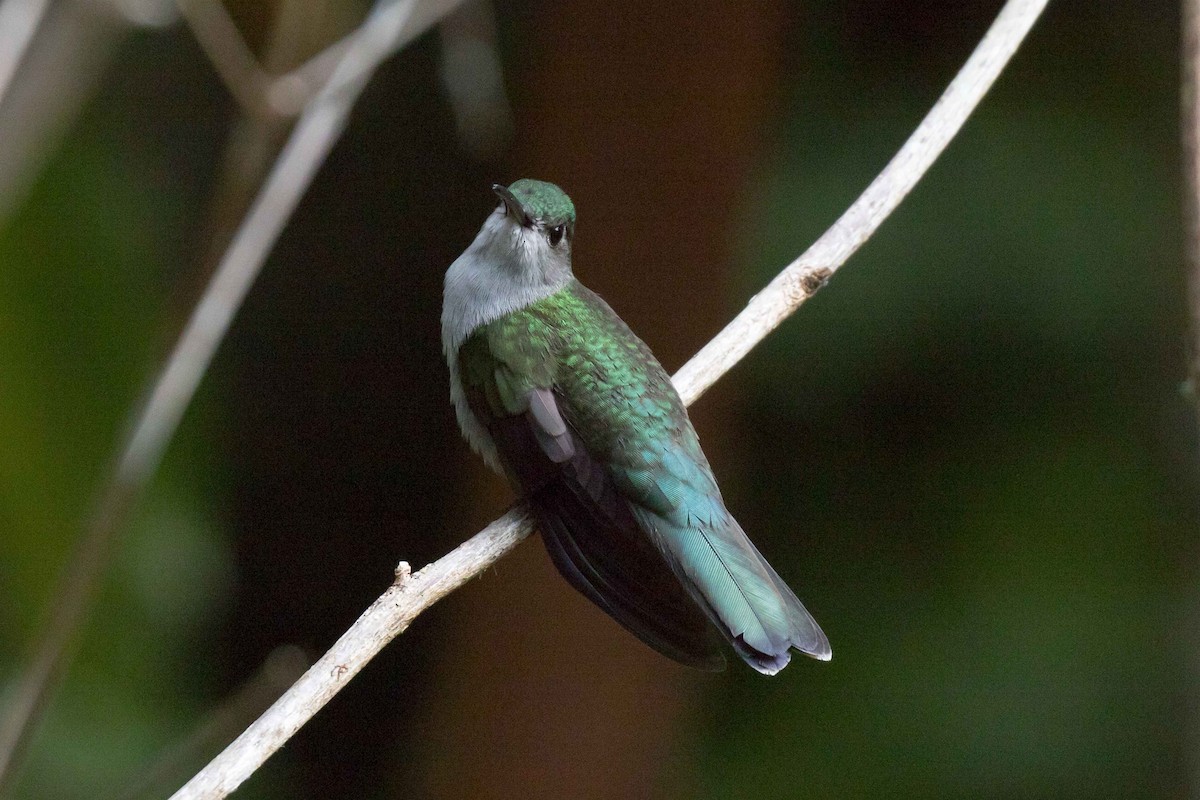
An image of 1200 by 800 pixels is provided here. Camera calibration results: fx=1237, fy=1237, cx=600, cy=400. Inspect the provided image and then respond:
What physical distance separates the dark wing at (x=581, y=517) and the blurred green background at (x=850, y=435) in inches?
53.9

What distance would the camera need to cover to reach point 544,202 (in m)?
2.92

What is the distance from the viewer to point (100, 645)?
315 centimetres

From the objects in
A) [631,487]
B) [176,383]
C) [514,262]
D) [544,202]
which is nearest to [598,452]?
[631,487]

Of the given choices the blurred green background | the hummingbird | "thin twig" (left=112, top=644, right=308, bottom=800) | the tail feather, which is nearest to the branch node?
the hummingbird

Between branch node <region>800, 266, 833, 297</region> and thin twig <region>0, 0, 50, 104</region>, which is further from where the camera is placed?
branch node <region>800, 266, 833, 297</region>

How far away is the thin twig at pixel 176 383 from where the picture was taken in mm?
2057

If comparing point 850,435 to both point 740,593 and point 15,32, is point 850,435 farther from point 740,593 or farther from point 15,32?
point 15,32

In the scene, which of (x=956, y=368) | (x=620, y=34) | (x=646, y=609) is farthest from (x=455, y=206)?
(x=646, y=609)

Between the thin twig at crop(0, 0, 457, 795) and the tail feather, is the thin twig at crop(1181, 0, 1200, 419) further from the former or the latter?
the thin twig at crop(0, 0, 457, 795)

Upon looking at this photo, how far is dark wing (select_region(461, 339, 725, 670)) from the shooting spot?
2215 mm

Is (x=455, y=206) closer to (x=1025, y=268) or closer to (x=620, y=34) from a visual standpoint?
(x=620, y=34)

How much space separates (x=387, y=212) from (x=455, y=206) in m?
0.30

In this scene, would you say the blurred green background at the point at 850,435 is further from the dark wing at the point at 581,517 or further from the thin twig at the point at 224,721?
the dark wing at the point at 581,517

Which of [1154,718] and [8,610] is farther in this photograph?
[1154,718]
